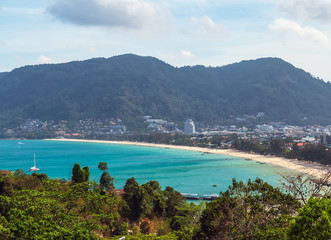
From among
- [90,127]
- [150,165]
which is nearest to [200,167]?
[150,165]

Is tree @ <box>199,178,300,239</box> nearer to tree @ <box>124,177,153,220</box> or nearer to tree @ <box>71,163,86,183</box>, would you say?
tree @ <box>124,177,153,220</box>

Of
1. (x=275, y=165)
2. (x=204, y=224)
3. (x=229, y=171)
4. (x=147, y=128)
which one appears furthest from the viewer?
(x=147, y=128)

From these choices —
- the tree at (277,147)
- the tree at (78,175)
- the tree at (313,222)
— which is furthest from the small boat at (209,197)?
the tree at (277,147)

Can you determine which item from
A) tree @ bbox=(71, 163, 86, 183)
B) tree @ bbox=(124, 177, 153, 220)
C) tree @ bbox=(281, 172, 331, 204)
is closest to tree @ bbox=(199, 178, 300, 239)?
tree @ bbox=(281, 172, 331, 204)

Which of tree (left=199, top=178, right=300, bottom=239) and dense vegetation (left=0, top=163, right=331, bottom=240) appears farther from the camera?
tree (left=199, top=178, right=300, bottom=239)

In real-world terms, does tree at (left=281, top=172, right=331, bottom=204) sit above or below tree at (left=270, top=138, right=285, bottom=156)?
above

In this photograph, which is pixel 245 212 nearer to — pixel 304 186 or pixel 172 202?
pixel 304 186

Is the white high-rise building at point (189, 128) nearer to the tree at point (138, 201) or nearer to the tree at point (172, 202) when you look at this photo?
the tree at point (172, 202)

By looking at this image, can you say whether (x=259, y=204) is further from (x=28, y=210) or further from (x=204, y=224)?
(x=28, y=210)

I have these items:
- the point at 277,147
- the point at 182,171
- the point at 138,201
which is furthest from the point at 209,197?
the point at 277,147
